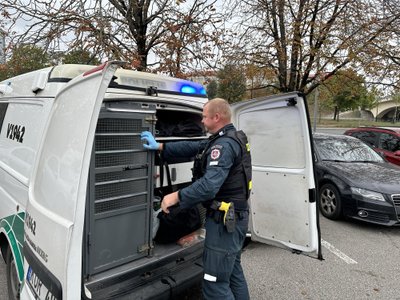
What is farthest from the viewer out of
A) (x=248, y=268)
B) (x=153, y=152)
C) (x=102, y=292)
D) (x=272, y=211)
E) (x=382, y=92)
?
(x=382, y=92)

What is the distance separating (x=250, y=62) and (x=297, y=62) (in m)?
1.20

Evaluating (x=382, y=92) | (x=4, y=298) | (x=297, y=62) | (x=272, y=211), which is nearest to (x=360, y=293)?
(x=272, y=211)

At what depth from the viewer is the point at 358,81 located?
849 cm

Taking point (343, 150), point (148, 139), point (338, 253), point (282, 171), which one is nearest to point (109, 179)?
point (148, 139)

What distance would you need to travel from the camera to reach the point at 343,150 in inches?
260

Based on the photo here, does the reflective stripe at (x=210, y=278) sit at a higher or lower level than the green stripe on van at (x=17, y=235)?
lower

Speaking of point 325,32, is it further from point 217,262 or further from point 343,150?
point 217,262

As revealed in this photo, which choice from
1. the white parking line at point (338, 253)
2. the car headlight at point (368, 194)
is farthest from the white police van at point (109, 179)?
the car headlight at point (368, 194)

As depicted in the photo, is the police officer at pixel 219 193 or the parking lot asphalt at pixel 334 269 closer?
the police officer at pixel 219 193

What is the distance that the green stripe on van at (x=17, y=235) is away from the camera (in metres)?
2.44

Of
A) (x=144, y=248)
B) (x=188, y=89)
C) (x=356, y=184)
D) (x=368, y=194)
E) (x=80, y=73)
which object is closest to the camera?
(x=80, y=73)

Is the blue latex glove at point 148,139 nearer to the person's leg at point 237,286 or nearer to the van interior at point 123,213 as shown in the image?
the van interior at point 123,213

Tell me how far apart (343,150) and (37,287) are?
6138 mm

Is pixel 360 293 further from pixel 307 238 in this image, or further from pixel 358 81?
pixel 358 81
